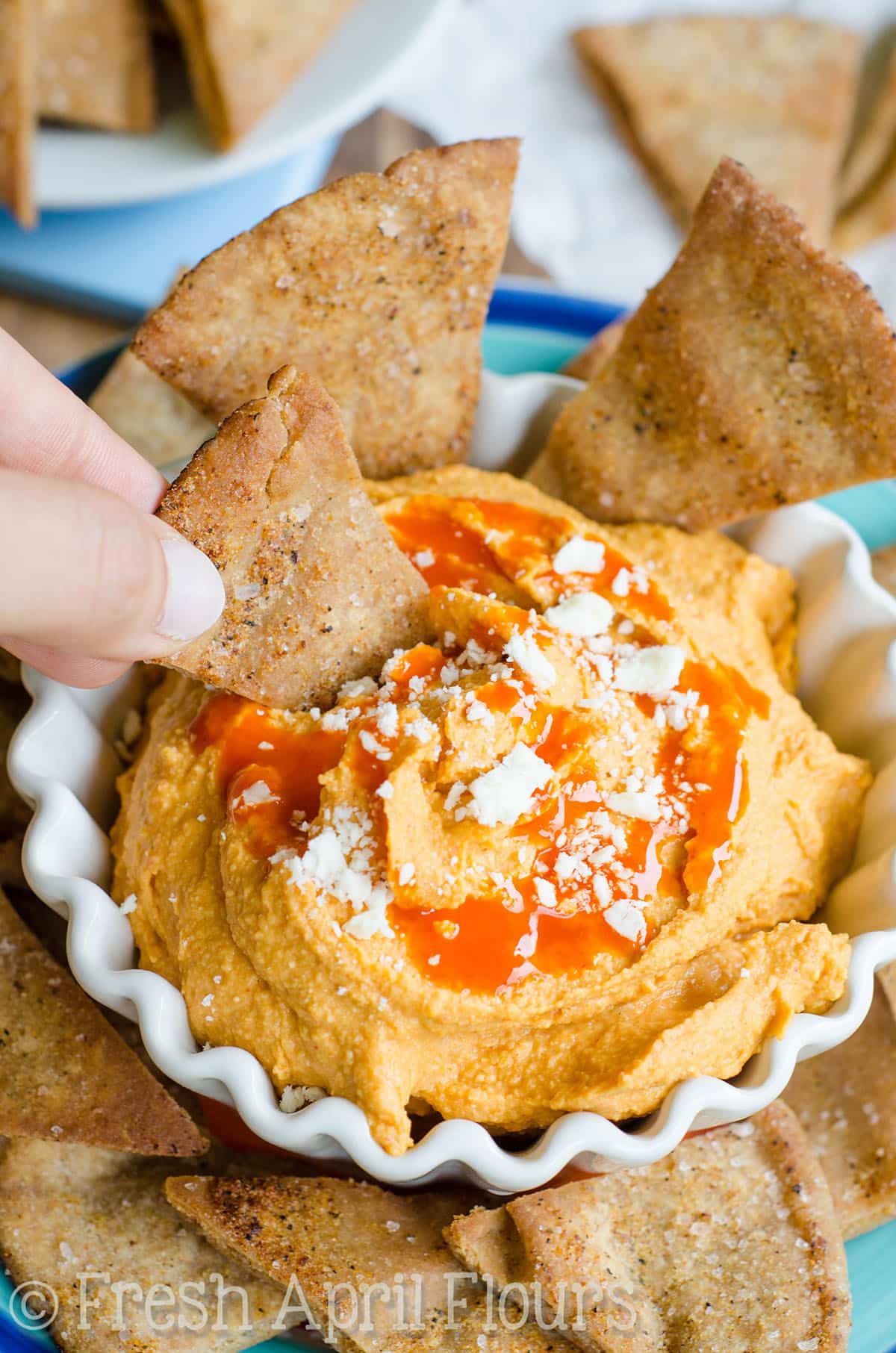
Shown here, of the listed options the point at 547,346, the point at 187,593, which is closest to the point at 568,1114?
the point at 187,593

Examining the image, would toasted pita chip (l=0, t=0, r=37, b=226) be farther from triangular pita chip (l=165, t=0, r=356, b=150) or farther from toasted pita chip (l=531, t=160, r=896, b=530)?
toasted pita chip (l=531, t=160, r=896, b=530)

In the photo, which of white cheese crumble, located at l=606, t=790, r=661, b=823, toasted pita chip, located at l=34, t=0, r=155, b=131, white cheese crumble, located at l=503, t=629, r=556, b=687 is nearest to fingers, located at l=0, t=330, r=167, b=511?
white cheese crumble, located at l=503, t=629, r=556, b=687

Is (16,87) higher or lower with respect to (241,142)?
higher

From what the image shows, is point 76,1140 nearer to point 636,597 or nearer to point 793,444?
point 636,597

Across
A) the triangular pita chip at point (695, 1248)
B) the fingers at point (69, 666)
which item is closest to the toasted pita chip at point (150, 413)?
the fingers at point (69, 666)

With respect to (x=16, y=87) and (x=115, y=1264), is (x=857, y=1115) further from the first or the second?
(x=16, y=87)

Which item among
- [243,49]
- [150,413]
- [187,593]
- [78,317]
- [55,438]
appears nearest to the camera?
[187,593]
